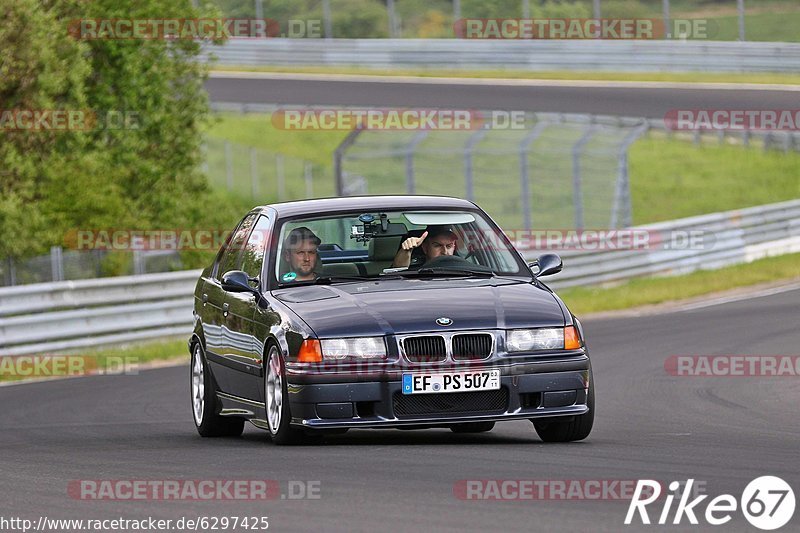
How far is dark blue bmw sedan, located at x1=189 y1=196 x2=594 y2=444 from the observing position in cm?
941

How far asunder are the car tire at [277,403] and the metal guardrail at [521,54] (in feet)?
109

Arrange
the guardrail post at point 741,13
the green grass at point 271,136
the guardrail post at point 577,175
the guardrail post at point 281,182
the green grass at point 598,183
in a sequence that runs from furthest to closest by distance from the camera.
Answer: the green grass at point 271,136 < the guardrail post at point 741,13 < the guardrail post at point 281,182 < the green grass at point 598,183 < the guardrail post at point 577,175

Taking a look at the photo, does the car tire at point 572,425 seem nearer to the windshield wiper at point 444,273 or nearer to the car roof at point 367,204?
the windshield wiper at point 444,273

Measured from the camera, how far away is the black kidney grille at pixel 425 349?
A: 939 cm

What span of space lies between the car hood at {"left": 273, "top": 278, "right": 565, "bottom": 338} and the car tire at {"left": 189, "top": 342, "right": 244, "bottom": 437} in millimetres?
1580

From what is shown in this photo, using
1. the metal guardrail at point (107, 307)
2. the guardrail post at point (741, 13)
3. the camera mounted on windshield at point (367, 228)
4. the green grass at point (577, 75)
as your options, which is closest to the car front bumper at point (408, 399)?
the camera mounted on windshield at point (367, 228)

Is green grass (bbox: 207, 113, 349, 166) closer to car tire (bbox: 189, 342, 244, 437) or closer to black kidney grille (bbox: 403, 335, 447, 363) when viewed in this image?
car tire (bbox: 189, 342, 244, 437)

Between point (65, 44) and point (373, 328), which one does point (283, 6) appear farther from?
point (373, 328)

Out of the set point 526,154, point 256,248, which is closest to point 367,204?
point 256,248

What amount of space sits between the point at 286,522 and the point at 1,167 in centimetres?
1805

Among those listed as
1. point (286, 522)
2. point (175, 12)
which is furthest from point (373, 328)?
point (175, 12)

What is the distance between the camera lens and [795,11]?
141 ft

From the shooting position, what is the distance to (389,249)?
35.1 feet

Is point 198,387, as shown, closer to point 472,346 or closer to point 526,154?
point 472,346
